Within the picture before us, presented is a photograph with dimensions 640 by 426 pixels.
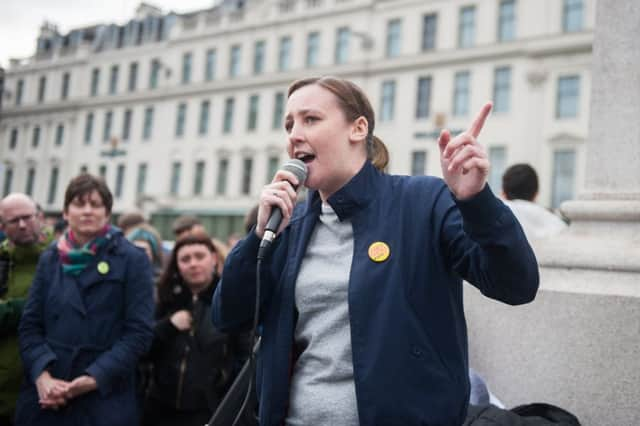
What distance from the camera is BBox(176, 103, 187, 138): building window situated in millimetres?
36875

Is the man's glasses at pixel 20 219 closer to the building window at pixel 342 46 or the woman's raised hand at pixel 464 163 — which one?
the woman's raised hand at pixel 464 163

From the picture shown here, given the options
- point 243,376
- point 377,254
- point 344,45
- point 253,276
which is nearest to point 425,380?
point 377,254

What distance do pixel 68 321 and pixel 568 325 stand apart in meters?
2.66

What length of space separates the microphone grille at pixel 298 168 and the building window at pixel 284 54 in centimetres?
3238

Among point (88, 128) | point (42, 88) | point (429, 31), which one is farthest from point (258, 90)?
point (42, 88)

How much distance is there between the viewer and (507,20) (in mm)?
27141

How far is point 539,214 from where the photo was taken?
3951 mm

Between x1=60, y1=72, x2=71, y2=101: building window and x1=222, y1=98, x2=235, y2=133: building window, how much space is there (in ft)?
49.0

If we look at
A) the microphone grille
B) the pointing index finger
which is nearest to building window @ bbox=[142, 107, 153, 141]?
the microphone grille

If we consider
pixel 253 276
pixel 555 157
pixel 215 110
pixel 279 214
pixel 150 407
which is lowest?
pixel 150 407

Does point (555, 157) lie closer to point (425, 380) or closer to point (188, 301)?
point (188, 301)

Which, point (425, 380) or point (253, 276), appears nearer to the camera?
point (425, 380)

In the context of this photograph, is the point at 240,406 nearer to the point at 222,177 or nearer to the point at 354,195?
the point at 354,195

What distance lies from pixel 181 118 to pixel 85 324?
3497 cm
